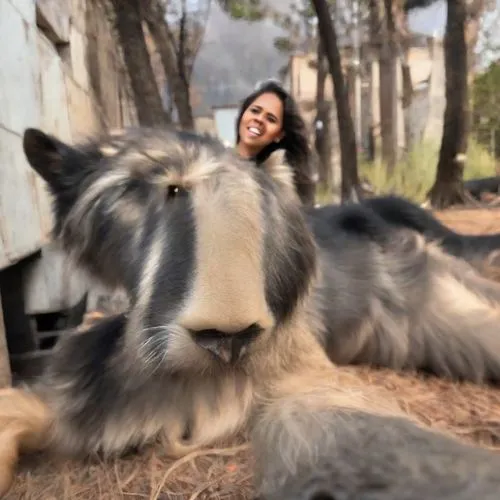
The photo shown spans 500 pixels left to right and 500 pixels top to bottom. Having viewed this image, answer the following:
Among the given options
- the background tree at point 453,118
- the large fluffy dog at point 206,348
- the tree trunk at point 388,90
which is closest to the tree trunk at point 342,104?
Result: the background tree at point 453,118

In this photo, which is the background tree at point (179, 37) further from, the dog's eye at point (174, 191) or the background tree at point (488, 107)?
the background tree at point (488, 107)

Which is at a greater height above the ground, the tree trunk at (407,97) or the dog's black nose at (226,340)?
the tree trunk at (407,97)

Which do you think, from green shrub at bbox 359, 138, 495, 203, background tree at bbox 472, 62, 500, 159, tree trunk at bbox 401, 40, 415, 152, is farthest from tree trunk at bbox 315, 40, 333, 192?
background tree at bbox 472, 62, 500, 159

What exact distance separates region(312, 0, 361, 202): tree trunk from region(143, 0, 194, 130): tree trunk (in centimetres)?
152

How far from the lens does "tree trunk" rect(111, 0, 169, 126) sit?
4.55m

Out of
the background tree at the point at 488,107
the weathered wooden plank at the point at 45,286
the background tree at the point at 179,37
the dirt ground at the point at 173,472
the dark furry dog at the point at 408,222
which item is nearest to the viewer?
the dirt ground at the point at 173,472

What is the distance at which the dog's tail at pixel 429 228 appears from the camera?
2.64m

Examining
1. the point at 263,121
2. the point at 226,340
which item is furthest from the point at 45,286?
the point at 226,340

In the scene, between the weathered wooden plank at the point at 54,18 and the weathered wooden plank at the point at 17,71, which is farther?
the weathered wooden plank at the point at 54,18

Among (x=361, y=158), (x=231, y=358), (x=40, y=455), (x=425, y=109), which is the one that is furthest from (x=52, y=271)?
(x=425, y=109)

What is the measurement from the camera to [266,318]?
1347 millimetres

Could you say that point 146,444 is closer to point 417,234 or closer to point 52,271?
point 417,234

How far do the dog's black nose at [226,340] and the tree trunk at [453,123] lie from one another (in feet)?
19.5

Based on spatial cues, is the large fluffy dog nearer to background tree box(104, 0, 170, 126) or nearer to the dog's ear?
the dog's ear
